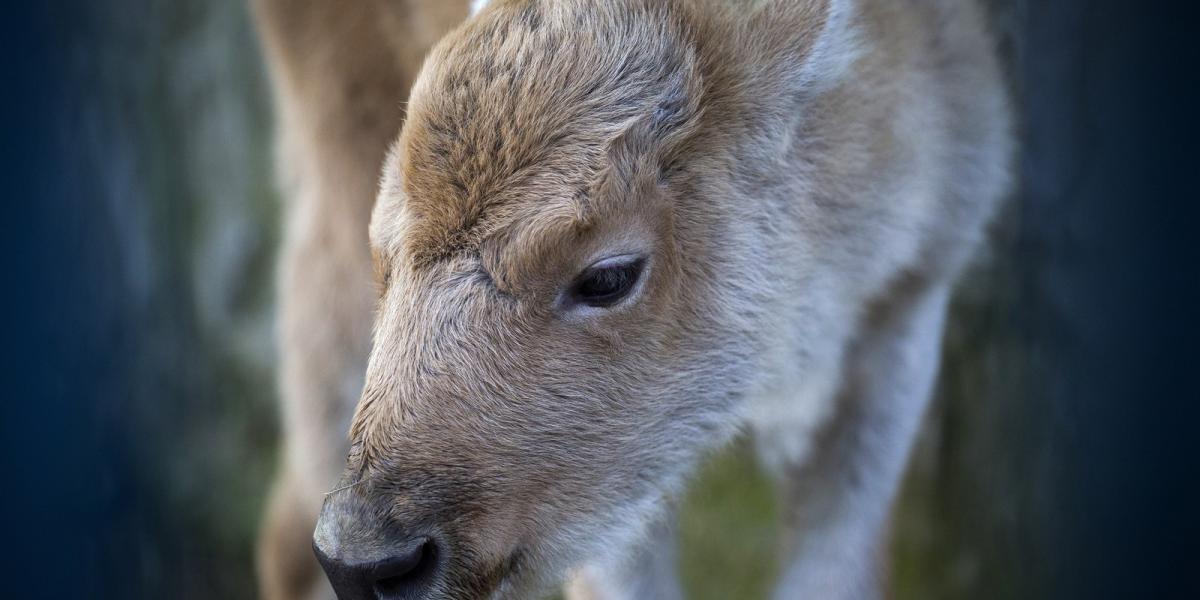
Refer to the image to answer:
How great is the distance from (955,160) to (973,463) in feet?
5.16

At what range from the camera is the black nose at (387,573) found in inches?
64.4

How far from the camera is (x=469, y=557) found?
173 centimetres

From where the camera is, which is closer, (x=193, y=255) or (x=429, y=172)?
(x=429, y=172)

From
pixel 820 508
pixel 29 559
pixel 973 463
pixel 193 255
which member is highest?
pixel 193 255

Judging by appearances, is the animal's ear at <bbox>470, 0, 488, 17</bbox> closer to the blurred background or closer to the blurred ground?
the blurred background

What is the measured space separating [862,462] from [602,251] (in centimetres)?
135

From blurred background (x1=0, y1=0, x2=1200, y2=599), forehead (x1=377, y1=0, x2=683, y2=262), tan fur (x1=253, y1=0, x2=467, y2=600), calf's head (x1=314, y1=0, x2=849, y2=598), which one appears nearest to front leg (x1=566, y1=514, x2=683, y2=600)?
blurred background (x1=0, y1=0, x2=1200, y2=599)

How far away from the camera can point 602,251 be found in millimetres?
1805

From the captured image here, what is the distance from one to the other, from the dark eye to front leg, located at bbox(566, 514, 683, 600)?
85 cm

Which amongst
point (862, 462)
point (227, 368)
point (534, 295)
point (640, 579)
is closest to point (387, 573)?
point (534, 295)

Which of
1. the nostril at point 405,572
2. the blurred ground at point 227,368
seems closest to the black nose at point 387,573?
the nostril at point 405,572

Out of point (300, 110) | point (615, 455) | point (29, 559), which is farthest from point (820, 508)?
point (29, 559)

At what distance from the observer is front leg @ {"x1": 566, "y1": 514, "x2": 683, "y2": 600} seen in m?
2.65

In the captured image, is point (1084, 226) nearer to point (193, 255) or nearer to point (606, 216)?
point (606, 216)
